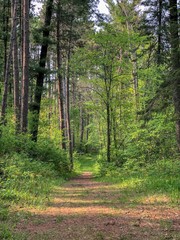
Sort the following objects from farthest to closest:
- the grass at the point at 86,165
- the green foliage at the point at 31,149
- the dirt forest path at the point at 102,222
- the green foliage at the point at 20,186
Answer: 1. the grass at the point at 86,165
2. the green foliage at the point at 31,149
3. the green foliage at the point at 20,186
4. the dirt forest path at the point at 102,222

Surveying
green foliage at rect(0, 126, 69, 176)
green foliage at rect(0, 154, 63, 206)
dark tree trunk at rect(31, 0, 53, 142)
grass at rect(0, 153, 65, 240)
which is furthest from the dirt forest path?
dark tree trunk at rect(31, 0, 53, 142)

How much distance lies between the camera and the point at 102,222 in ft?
18.0

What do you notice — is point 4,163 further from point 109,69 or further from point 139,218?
point 109,69

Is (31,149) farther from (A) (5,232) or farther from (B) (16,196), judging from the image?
(A) (5,232)

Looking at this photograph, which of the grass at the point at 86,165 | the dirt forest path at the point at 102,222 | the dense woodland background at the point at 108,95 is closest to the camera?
the dirt forest path at the point at 102,222

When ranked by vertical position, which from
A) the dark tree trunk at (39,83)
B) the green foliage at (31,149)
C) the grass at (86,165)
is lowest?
the grass at (86,165)

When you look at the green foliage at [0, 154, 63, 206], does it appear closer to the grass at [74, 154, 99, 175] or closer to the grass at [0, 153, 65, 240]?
the grass at [0, 153, 65, 240]

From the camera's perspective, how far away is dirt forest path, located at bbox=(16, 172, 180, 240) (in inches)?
184

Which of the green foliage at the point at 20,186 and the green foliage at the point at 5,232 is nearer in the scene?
the green foliage at the point at 5,232

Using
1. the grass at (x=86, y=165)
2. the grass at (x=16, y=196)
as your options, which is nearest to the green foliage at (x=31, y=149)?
the grass at (x=16, y=196)

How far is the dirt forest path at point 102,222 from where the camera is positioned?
467cm

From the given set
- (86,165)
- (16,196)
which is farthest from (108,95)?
(86,165)

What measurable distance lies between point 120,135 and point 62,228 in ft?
47.2

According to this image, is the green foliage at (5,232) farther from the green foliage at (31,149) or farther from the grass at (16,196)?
the green foliage at (31,149)
